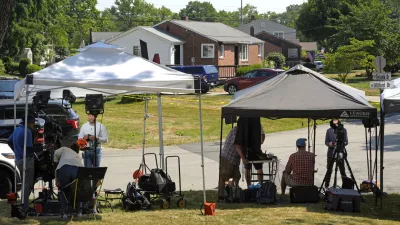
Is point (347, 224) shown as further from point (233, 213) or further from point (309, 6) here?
point (309, 6)

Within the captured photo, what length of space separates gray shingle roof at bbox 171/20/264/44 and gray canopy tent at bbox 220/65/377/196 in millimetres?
41313

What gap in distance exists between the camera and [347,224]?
34.1ft

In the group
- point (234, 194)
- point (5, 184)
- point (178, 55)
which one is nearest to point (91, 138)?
point (5, 184)

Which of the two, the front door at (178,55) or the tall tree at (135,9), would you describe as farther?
the tall tree at (135,9)

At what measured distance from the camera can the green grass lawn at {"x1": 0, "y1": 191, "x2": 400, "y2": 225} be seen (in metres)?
10.5

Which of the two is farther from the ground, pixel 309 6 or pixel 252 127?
pixel 309 6

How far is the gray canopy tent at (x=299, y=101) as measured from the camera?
12.0 m

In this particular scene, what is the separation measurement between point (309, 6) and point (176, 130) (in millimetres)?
65279

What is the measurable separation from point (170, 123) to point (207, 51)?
93.7 feet

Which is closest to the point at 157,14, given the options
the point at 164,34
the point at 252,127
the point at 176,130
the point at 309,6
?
the point at 309,6

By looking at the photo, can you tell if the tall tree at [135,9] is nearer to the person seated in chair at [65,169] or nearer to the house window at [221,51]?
the house window at [221,51]

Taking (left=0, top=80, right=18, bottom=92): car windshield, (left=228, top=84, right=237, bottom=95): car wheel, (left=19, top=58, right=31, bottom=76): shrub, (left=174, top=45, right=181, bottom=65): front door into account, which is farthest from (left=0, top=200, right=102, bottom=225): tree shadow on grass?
(left=19, top=58, right=31, bottom=76): shrub

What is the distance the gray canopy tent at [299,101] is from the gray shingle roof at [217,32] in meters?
41.3

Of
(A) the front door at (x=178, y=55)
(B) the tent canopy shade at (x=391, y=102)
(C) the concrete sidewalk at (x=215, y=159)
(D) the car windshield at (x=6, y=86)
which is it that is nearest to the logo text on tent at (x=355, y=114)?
(B) the tent canopy shade at (x=391, y=102)
